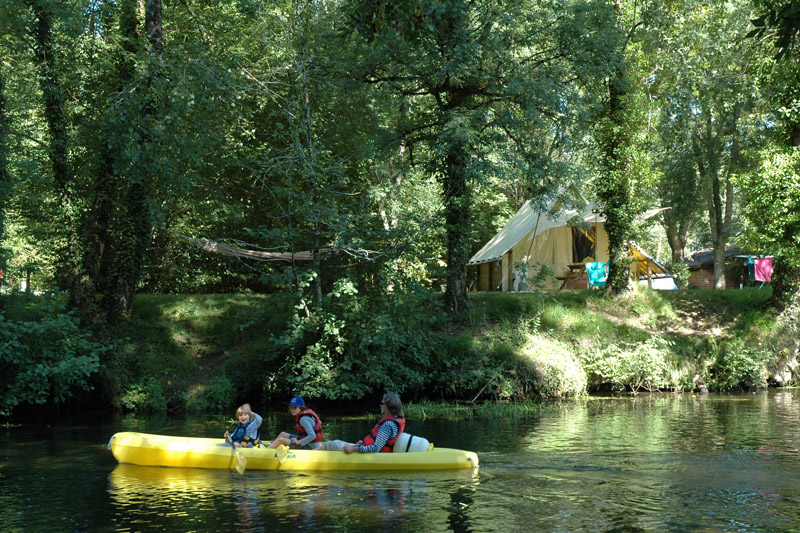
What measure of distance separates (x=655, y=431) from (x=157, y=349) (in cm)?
1165

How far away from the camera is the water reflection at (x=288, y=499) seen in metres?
7.40

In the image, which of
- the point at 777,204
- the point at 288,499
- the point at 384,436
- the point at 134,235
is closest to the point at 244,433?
the point at 384,436

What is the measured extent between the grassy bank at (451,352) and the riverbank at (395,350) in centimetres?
4

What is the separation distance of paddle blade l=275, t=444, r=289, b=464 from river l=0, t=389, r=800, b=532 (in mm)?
221

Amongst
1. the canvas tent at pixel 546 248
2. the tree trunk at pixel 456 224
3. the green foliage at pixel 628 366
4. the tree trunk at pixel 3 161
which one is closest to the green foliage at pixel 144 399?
the tree trunk at pixel 3 161

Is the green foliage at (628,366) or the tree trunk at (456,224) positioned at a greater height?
the tree trunk at (456,224)

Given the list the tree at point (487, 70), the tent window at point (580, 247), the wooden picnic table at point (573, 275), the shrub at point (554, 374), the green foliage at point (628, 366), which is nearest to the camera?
the tree at point (487, 70)

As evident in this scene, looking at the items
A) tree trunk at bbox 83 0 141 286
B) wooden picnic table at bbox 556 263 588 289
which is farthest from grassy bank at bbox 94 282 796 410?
wooden picnic table at bbox 556 263 588 289

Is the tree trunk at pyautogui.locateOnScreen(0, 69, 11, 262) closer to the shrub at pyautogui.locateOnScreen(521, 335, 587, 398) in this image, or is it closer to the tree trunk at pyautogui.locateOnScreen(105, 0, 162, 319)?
the tree trunk at pyautogui.locateOnScreen(105, 0, 162, 319)

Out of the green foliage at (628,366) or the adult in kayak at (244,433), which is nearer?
the adult in kayak at (244,433)

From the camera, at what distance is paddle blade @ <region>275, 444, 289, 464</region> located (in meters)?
10.1

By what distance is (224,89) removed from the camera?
53.5 feet

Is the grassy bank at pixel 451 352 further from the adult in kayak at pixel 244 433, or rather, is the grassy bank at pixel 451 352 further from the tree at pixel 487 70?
the adult in kayak at pixel 244 433

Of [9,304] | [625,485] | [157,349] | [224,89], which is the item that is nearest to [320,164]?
[224,89]
